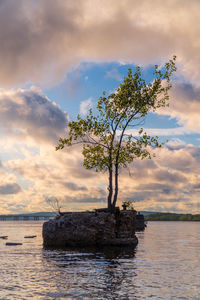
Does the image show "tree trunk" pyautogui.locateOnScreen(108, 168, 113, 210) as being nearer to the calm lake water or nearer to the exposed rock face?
the exposed rock face

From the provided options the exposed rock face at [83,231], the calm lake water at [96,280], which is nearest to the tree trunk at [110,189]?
the exposed rock face at [83,231]

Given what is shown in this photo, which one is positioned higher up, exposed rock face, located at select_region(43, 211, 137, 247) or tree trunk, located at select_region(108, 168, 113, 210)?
tree trunk, located at select_region(108, 168, 113, 210)

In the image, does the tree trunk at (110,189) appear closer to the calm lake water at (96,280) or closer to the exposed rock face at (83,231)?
the exposed rock face at (83,231)

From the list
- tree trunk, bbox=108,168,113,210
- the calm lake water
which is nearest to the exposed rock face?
tree trunk, bbox=108,168,113,210

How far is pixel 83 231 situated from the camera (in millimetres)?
32250

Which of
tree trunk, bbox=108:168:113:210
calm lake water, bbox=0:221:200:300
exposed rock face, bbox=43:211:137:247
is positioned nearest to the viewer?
calm lake water, bbox=0:221:200:300

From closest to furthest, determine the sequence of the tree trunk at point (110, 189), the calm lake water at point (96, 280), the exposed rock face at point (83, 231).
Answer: the calm lake water at point (96, 280)
the exposed rock face at point (83, 231)
the tree trunk at point (110, 189)

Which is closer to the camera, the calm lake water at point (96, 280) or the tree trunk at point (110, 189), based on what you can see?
the calm lake water at point (96, 280)

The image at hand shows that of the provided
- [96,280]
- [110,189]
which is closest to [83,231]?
[110,189]

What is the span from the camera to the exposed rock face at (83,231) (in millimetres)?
32281

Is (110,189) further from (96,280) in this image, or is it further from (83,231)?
(96,280)

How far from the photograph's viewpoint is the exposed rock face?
3228cm

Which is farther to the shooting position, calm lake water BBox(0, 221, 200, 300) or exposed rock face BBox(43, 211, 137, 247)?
exposed rock face BBox(43, 211, 137, 247)

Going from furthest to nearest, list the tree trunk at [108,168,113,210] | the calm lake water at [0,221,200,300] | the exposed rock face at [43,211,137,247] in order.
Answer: the tree trunk at [108,168,113,210], the exposed rock face at [43,211,137,247], the calm lake water at [0,221,200,300]
